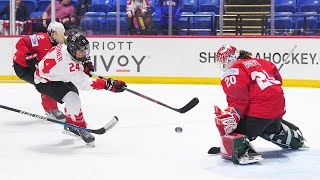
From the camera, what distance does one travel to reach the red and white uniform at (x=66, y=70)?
3.87 metres

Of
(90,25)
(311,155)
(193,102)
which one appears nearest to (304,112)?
(193,102)

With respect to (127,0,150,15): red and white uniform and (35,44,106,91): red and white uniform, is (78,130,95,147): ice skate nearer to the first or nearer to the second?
(35,44,106,91): red and white uniform

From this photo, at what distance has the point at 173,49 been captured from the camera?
813 cm

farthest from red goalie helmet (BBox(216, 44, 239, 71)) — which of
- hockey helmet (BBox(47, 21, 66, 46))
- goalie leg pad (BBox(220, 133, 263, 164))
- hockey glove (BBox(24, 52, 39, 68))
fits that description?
hockey glove (BBox(24, 52, 39, 68))

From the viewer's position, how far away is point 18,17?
858cm

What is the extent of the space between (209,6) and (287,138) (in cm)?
503

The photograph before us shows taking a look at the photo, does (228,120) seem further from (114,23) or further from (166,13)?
(114,23)

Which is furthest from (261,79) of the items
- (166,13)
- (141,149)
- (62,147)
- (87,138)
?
(166,13)

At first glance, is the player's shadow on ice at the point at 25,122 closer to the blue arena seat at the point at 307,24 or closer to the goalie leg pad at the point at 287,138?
the goalie leg pad at the point at 287,138

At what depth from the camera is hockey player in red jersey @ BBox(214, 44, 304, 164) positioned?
10.7ft

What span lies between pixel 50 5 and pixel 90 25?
2.20 feet

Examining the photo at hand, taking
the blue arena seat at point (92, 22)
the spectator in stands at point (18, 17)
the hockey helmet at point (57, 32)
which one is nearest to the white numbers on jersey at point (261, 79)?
the hockey helmet at point (57, 32)

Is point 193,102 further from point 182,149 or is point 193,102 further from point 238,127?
point 238,127

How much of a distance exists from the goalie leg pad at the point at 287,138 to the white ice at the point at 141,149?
0.05 metres
